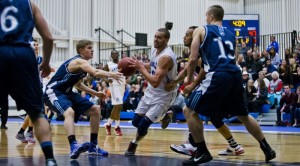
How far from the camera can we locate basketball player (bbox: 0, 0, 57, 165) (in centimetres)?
396

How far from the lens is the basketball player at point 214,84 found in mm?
5219

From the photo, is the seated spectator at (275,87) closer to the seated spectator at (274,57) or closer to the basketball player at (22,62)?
the seated spectator at (274,57)

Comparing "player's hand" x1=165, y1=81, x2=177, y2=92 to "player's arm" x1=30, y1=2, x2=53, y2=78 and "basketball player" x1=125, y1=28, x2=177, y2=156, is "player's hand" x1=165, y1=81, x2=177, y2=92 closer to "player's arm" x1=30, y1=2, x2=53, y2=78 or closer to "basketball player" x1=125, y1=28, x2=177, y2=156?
"basketball player" x1=125, y1=28, x2=177, y2=156

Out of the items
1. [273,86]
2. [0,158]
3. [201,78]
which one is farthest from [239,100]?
[273,86]

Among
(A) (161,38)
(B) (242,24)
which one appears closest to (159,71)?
(A) (161,38)

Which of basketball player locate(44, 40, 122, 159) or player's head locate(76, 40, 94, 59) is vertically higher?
player's head locate(76, 40, 94, 59)

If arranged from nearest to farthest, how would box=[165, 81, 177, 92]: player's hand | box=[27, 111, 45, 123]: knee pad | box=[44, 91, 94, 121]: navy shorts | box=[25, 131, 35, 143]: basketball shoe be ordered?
box=[27, 111, 45, 123]: knee pad < box=[44, 91, 94, 121]: navy shorts < box=[165, 81, 177, 92]: player's hand < box=[25, 131, 35, 143]: basketball shoe

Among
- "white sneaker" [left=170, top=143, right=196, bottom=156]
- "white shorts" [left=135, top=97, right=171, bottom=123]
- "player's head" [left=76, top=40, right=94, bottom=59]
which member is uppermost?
"player's head" [left=76, top=40, right=94, bottom=59]

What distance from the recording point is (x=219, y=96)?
17.0ft

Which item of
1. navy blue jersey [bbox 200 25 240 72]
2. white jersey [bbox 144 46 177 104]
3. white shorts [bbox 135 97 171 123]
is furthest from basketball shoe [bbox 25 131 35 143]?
navy blue jersey [bbox 200 25 240 72]

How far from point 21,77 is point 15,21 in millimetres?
454

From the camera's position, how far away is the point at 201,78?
5648 mm

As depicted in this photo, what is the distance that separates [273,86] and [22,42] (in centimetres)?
1224

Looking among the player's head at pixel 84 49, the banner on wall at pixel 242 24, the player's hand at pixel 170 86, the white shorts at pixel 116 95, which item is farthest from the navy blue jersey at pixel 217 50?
the banner on wall at pixel 242 24
